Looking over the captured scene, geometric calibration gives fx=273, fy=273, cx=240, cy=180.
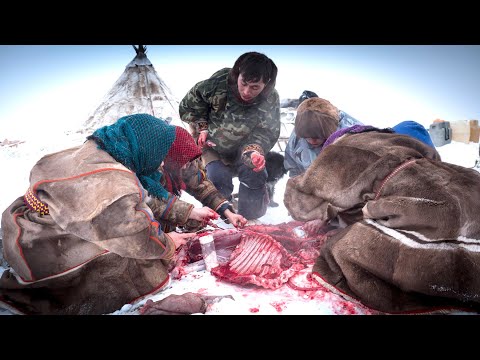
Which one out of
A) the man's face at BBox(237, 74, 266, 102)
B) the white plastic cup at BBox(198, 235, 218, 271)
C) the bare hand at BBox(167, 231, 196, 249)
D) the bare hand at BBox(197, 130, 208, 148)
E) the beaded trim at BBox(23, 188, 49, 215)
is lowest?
the white plastic cup at BBox(198, 235, 218, 271)

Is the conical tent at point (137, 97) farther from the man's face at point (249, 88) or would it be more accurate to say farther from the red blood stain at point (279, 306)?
the red blood stain at point (279, 306)

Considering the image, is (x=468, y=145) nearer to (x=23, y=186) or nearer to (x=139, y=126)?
(x=139, y=126)

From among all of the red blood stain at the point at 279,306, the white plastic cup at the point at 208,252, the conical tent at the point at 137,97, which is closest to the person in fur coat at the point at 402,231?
the red blood stain at the point at 279,306

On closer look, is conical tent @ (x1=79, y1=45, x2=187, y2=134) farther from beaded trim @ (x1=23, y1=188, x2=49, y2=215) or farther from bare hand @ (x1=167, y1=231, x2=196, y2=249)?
bare hand @ (x1=167, y1=231, x2=196, y2=249)

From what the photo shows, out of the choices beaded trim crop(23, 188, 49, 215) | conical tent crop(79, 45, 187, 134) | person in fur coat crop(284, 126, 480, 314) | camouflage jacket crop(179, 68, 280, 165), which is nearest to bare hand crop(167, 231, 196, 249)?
beaded trim crop(23, 188, 49, 215)

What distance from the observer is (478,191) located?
1189 mm

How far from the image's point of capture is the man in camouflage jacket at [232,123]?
249 cm

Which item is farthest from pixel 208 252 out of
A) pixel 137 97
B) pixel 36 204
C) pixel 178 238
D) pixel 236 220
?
pixel 137 97

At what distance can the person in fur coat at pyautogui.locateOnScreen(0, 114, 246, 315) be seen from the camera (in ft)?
3.97

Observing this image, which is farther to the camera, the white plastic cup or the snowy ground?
the white plastic cup

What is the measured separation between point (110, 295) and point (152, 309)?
0.28m

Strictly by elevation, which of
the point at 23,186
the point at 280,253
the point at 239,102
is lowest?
the point at 280,253

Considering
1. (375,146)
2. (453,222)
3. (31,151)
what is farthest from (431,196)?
(31,151)

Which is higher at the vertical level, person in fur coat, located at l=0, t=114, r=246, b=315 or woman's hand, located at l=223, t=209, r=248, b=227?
person in fur coat, located at l=0, t=114, r=246, b=315
